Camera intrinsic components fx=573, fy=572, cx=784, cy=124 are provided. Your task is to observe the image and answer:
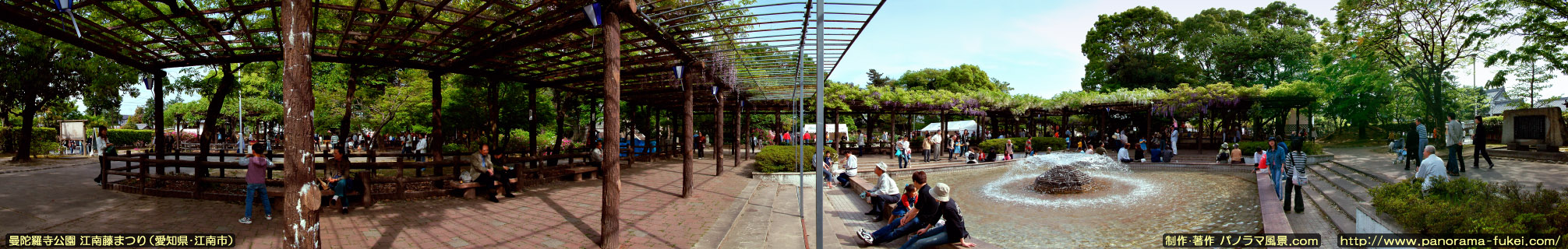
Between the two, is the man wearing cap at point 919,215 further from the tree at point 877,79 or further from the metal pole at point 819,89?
the tree at point 877,79

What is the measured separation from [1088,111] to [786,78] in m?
18.2

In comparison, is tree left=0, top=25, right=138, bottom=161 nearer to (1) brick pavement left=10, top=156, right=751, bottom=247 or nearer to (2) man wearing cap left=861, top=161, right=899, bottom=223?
(1) brick pavement left=10, top=156, right=751, bottom=247

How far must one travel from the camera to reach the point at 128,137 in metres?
29.8

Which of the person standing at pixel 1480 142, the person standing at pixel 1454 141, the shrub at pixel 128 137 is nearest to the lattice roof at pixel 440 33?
the person standing at pixel 1454 141

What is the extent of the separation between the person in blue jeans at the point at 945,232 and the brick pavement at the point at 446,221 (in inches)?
86.9

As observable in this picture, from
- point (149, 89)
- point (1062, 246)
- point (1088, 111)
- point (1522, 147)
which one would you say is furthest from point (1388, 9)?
point (149, 89)

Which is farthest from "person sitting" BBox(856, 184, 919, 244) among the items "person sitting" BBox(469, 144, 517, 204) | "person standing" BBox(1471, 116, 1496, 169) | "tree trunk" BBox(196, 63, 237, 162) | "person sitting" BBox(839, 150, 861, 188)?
"person standing" BBox(1471, 116, 1496, 169)

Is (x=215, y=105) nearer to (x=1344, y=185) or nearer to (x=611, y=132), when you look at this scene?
(x=611, y=132)

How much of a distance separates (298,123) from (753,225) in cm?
424

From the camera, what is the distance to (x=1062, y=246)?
20.6 feet

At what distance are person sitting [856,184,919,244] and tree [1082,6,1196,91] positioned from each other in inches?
1298

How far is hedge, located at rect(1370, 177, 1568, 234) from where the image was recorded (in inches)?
178

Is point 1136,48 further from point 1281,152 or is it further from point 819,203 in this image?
point 819,203

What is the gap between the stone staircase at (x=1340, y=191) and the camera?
703 cm
